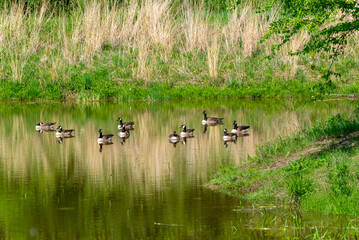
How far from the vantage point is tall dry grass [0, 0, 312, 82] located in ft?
109

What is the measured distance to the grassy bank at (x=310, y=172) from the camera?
12.1 m

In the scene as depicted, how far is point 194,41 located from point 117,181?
803 inches

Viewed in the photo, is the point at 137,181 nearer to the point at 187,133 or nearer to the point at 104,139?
the point at 104,139

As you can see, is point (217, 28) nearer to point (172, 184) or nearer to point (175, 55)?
point (175, 55)

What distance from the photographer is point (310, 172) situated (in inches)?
527

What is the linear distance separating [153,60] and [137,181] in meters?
19.2

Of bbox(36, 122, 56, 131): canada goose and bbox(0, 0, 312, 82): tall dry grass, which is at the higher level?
bbox(0, 0, 312, 82): tall dry grass

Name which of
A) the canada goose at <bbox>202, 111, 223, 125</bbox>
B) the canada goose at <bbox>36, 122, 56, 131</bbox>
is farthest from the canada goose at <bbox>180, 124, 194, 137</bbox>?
the canada goose at <bbox>36, 122, 56, 131</bbox>

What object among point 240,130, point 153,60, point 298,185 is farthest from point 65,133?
point 298,185

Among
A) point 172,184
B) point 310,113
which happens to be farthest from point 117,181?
point 310,113

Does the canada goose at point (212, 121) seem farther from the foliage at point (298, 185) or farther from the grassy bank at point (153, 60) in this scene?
the foliage at point (298, 185)

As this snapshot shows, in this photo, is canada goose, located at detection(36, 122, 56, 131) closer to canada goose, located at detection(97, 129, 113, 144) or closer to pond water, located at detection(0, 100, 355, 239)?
pond water, located at detection(0, 100, 355, 239)

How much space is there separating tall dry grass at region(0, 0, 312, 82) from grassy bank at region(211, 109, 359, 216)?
17.0m

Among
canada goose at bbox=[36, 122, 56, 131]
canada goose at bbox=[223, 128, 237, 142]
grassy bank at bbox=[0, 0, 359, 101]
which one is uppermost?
grassy bank at bbox=[0, 0, 359, 101]
